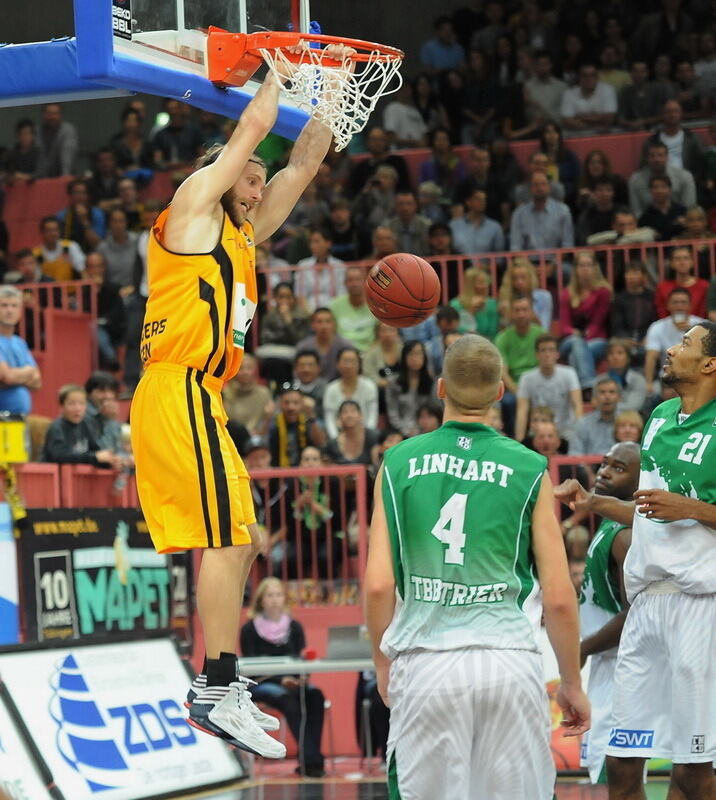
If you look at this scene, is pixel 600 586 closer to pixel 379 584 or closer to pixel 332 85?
pixel 332 85

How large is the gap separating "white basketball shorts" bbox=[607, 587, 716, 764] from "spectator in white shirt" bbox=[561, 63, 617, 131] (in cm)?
1146

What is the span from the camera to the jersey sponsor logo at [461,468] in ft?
15.3

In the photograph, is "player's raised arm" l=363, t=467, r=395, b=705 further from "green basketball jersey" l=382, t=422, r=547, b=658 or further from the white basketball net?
the white basketball net

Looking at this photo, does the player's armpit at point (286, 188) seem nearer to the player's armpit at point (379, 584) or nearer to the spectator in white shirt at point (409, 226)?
the player's armpit at point (379, 584)

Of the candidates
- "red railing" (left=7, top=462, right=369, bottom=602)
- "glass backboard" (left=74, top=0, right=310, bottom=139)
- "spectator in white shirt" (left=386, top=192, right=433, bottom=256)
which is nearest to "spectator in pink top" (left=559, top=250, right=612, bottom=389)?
"spectator in white shirt" (left=386, top=192, right=433, bottom=256)

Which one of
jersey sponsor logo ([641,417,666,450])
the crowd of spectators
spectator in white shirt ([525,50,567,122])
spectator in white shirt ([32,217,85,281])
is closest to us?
jersey sponsor logo ([641,417,666,450])

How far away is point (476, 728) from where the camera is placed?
15.1 feet

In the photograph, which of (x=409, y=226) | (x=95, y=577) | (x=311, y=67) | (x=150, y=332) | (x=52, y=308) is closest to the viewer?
(x=150, y=332)

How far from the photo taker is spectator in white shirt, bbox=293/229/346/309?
1529 cm

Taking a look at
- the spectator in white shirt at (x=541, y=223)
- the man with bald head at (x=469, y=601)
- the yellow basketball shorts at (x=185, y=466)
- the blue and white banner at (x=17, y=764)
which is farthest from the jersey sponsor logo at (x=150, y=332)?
the spectator in white shirt at (x=541, y=223)

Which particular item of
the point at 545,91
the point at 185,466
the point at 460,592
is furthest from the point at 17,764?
the point at 545,91

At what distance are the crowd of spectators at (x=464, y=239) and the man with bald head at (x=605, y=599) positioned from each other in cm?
381

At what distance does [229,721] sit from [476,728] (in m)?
1.39

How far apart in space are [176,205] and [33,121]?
47.1 ft
